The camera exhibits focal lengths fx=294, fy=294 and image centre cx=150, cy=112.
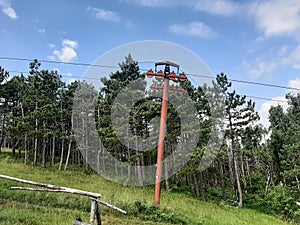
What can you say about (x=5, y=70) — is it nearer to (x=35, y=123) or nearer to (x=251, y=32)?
(x=35, y=123)

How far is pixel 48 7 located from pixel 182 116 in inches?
449

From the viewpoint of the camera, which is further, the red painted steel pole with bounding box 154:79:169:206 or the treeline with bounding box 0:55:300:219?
the treeline with bounding box 0:55:300:219

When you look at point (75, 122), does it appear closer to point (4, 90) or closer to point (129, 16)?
point (4, 90)

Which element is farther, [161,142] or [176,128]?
[176,128]

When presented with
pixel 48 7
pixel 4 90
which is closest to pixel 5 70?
pixel 4 90

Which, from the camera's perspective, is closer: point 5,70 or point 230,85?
point 230,85

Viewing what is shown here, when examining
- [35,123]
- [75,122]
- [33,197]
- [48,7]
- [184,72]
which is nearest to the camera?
[33,197]

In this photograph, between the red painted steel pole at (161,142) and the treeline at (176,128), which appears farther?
the treeline at (176,128)

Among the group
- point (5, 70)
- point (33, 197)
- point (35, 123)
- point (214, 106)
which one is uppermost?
point (5, 70)

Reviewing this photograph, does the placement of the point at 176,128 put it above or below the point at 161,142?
above

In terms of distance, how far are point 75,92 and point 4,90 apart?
22.7ft

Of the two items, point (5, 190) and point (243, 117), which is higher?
point (243, 117)

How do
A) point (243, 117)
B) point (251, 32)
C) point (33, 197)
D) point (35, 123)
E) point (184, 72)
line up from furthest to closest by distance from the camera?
point (35, 123) < point (243, 117) < point (251, 32) < point (184, 72) < point (33, 197)

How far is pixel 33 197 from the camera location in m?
9.16
